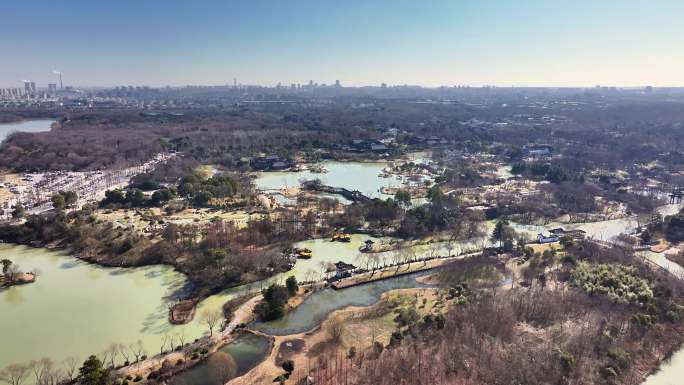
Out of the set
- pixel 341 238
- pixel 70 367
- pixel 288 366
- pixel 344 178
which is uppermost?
pixel 344 178

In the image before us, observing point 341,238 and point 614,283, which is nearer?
point 614,283

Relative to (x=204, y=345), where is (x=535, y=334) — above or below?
above

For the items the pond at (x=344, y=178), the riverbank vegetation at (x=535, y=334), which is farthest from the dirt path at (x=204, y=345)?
the pond at (x=344, y=178)

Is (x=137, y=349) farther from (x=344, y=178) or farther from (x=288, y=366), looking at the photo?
(x=344, y=178)

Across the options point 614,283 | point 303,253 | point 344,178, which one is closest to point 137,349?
point 303,253

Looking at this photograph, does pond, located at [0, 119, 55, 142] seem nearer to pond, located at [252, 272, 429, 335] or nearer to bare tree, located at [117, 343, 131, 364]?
bare tree, located at [117, 343, 131, 364]

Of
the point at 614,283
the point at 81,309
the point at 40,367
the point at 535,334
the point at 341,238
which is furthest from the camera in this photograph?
the point at 341,238

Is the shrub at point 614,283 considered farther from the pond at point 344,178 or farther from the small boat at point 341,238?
the pond at point 344,178
